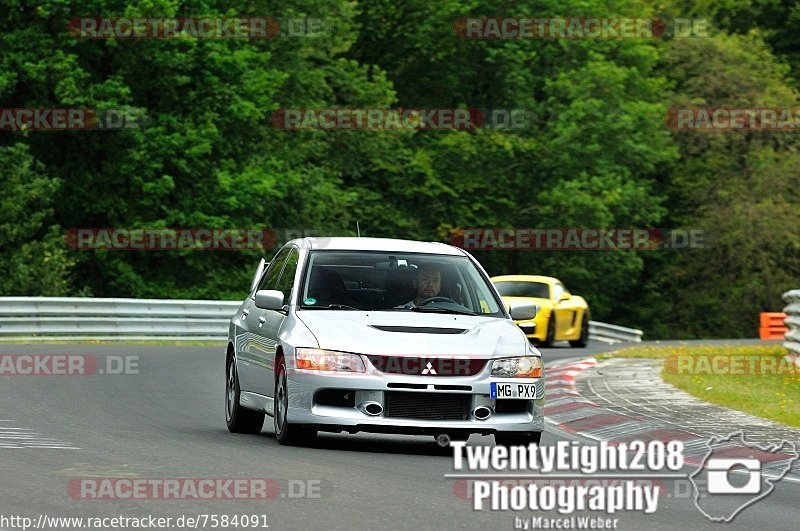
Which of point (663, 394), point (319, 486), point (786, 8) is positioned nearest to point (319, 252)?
point (319, 486)

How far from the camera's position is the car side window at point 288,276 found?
46.6 ft

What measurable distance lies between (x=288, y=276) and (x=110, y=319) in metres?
19.3

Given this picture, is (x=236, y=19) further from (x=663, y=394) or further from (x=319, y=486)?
(x=319, y=486)

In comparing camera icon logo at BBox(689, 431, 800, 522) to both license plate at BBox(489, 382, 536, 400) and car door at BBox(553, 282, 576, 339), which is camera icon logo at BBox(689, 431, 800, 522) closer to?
license plate at BBox(489, 382, 536, 400)

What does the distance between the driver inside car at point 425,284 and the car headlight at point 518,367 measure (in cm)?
111

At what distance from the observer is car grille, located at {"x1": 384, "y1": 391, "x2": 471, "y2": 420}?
12.8 m

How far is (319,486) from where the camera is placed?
10695mm

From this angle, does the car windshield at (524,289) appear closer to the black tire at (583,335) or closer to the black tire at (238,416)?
the black tire at (583,335)

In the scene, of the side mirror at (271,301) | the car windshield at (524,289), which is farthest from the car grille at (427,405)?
the car windshield at (524,289)

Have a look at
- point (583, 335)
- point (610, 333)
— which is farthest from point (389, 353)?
point (610, 333)

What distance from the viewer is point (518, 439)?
43.8 ft

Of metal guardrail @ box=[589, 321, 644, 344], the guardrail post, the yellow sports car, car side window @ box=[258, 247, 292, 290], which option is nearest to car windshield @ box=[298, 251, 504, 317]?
car side window @ box=[258, 247, 292, 290]

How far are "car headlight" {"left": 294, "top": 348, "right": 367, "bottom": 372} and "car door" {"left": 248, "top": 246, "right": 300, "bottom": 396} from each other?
Answer: 653 mm

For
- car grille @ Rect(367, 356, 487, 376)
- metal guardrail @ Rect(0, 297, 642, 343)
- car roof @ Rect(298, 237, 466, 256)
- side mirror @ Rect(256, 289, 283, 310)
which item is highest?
car roof @ Rect(298, 237, 466, 256)
